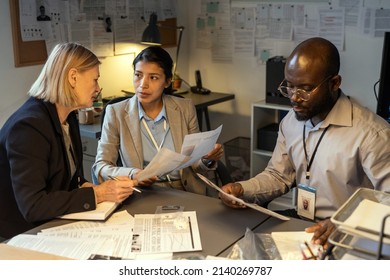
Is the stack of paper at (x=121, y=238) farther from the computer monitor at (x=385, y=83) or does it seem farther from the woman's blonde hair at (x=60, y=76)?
the computer monitor at (x=385, y=83)

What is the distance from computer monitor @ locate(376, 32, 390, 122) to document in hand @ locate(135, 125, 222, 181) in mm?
1582

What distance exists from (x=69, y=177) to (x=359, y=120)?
1.08 metres

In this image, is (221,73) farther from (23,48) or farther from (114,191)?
(114,191)

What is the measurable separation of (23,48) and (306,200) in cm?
189

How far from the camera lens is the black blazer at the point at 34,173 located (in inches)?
59.5

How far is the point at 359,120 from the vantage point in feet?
5.47

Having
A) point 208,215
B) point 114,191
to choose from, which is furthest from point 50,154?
point 208,215

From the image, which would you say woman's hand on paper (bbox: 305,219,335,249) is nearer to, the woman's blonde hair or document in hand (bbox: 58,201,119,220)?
document in hand (bbox: 58,201,119,220)

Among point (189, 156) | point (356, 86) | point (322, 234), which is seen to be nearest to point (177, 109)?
point (189, 156)

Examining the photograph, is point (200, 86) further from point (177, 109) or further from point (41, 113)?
point (41, 113)

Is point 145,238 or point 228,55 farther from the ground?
point 228,55

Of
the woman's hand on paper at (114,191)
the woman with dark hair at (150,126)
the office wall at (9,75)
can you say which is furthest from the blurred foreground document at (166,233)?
the office wall at (9,75)

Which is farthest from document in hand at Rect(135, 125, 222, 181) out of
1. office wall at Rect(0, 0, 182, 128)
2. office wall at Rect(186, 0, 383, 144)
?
office wall at Rect(186, 0, 383, 144)

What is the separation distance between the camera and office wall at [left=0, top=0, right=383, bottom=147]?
267 centimetres
